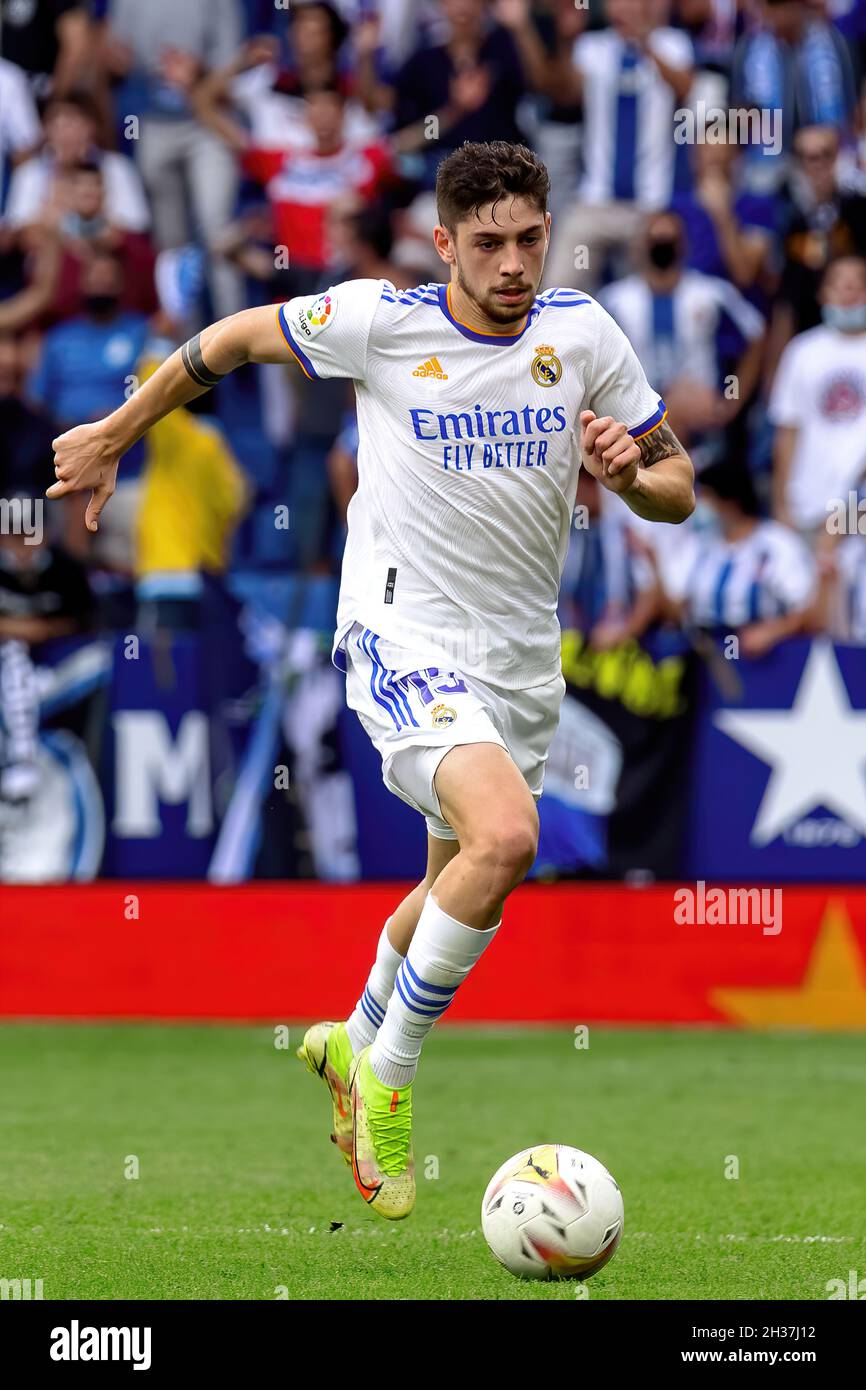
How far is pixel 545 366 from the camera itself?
601 cm

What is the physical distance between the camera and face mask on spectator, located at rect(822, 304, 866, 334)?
12695 millimetres

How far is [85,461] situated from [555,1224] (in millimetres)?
2497

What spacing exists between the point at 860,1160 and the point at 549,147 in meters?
7.95

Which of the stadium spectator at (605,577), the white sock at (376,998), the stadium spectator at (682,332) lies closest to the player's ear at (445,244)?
the white sock at (376,998)

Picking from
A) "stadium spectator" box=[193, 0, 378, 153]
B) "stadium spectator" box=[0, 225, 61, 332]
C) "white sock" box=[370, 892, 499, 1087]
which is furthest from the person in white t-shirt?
"white sock" box=[370, 892, 499, 1087]

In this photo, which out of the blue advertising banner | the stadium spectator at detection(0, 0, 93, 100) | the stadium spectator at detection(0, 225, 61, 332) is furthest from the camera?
the stadium spectator at detection(0, 0, 93, 100)

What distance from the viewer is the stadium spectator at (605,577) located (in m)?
11.9

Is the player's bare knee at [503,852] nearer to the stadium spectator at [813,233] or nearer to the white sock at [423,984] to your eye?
the white sock at [423,984]

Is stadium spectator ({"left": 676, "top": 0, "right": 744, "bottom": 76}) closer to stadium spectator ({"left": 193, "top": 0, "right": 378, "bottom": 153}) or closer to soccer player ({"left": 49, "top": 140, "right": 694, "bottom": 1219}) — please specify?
stadium spectator ({"left": 193, "top": 0, "right": 378, "bottom": 153})

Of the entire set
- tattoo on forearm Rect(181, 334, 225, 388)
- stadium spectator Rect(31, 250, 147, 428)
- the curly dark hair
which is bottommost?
tattoo on forearm Rect(181, 334, 225, 388)

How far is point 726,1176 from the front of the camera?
24.6ft

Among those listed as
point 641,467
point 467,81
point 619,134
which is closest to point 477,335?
point 641,467

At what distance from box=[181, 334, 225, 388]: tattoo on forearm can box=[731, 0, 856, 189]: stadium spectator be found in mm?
8226

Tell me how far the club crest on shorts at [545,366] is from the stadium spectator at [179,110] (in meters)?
7.53
